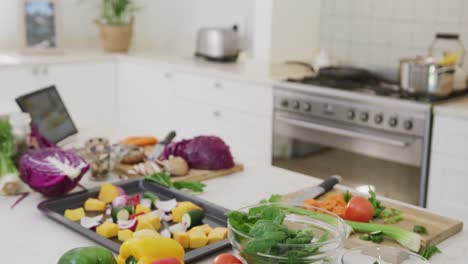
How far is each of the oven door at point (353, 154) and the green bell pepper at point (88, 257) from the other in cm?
212

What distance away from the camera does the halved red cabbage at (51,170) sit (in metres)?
1.82

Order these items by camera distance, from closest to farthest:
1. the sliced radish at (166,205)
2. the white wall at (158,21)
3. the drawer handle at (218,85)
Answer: the sliced radish at (166,205) < the drawer handle at (218,85) < the white wall at (158,21)

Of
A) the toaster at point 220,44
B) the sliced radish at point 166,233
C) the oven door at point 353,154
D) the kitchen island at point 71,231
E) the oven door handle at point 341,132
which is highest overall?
the toaster at point 220,44

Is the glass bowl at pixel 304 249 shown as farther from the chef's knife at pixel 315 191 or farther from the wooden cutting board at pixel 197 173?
the wooden cutting board at pixel 197 173

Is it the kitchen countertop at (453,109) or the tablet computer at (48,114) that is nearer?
the tablet computer at (48,114)

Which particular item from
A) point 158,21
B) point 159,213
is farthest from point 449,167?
point 158,21

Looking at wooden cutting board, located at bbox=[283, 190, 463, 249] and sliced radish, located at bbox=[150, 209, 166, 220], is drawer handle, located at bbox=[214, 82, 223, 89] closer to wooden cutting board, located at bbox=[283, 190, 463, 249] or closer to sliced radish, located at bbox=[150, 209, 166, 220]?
wooden cutting board, located at bbox=[283, 190, 463, 249]

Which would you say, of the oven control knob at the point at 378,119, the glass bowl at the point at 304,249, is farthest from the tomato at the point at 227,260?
the oven control knob at the point at 378,119

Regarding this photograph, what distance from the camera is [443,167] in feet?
9.88

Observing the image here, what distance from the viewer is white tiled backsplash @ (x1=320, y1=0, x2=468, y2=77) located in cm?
366

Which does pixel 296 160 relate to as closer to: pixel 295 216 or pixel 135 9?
pixel 135 9

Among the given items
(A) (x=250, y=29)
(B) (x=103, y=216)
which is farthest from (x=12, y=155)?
(A) (x=250, y=29)

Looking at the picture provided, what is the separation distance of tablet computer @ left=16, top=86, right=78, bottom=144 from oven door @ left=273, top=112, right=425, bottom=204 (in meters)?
1.50

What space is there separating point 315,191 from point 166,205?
1.45 ft
